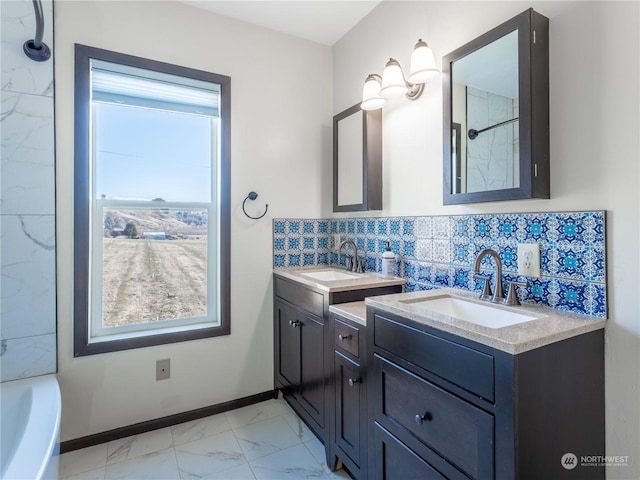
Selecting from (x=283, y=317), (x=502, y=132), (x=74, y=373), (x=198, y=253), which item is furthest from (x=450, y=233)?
A: (x=74, y=373)

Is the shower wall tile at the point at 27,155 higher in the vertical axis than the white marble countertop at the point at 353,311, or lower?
higher

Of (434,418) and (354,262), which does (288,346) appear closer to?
(354,262)

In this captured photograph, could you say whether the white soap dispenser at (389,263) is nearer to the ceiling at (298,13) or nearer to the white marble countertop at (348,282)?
the white marble countertop at (348,282)

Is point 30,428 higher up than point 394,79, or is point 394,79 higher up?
point 394,79

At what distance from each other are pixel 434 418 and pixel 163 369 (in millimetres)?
1651

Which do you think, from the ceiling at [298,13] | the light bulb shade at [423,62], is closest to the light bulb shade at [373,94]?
the light bulb shade at [423,62]

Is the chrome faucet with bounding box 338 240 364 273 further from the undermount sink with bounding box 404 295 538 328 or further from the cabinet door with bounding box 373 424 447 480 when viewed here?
the cabinet door with bounding box 373 424 447 480

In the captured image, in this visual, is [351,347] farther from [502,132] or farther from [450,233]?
[502,132]

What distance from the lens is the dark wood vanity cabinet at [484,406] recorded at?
84 cm

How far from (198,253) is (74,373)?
91 centimetres

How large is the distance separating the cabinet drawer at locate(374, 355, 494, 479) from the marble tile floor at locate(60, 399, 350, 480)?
0.68m

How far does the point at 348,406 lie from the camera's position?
151 centimetres

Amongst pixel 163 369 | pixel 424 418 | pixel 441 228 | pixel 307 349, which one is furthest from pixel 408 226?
pixel 163 369

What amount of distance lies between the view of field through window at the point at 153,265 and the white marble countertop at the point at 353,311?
1053 mm
